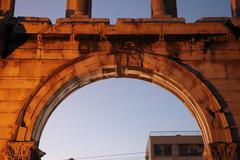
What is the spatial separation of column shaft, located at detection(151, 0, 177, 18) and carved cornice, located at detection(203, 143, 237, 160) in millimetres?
4264

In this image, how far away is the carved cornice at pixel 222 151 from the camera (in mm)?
10789

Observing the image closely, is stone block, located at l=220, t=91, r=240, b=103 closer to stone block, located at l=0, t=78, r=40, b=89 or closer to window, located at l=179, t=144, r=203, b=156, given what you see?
stone block, located at l=0, t=78, r=40, b=89

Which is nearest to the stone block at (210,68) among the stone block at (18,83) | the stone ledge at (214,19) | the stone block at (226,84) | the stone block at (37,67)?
the stone block at (226,84)

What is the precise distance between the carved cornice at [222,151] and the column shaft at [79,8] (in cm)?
534

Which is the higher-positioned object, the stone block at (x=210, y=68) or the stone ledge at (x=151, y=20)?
the stone ledge at (x=151, y=20)

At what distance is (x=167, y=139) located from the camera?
153 ft

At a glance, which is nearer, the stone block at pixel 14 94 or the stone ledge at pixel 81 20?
the stone block at pixel 14 94

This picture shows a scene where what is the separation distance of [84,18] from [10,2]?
2496mm

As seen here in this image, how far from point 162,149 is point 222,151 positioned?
36.7 metres

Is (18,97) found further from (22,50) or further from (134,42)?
(134,42)

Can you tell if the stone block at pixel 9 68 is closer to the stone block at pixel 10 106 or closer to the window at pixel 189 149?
the stone block at pixel 10 106

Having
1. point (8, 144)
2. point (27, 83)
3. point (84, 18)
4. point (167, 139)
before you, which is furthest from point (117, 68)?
point (167, 139)

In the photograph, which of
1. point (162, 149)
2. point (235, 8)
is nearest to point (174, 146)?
point (162, 149)

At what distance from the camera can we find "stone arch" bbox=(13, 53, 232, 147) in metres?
11.3
